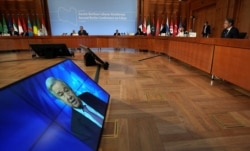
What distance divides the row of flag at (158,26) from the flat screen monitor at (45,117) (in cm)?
800

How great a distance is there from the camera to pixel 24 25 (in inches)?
332

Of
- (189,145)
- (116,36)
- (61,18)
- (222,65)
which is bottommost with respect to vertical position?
(189,145)

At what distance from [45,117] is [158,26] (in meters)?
8.92

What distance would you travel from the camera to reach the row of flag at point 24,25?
26.6 ft

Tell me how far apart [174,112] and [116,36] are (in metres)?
6.75

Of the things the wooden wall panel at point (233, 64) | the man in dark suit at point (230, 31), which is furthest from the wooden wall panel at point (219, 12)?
the wooden wall panel at point (233, 64)

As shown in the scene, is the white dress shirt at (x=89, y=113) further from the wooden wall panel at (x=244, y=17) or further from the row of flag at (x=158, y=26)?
the row of flag at (x=158, y=26)

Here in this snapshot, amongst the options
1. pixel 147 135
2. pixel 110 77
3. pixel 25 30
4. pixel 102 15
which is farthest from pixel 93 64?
pixel 25 30

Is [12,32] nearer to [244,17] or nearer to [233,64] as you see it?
[233,64]

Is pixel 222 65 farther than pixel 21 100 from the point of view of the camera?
Yes

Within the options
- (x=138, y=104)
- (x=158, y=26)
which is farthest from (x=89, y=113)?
(x=158, y=26)

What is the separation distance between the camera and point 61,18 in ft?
28.6

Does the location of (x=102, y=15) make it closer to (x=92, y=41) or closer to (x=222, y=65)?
(x=92, y=41)

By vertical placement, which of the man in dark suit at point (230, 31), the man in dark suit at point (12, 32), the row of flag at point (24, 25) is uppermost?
the row of flag at point (24, 25)
